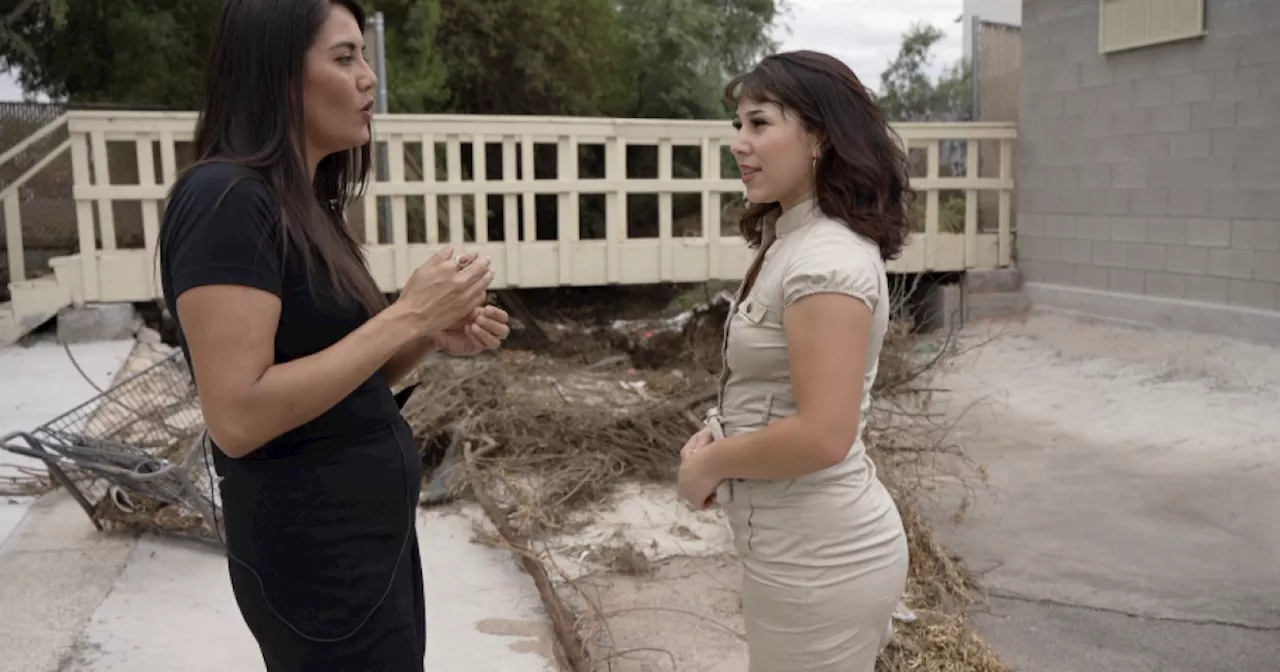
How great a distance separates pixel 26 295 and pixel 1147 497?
696 centimetres

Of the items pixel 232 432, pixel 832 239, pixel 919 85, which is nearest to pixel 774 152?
pixel 832 239

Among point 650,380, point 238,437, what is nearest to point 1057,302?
point 650,380

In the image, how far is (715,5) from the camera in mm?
17000

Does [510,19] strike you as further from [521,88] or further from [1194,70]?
[1194,70]

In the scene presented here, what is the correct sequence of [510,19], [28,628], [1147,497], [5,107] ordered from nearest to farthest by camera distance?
[28,628]
[1147,497]
[5,107]
[510,19]

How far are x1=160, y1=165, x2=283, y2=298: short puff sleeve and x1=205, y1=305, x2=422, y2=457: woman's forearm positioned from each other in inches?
4.2

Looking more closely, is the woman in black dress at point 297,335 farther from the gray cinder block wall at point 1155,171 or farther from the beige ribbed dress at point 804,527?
the gray cinder block wall at point 1155,171

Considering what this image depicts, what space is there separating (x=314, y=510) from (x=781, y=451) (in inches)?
26.4

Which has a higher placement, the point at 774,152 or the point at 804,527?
the point at 774,152

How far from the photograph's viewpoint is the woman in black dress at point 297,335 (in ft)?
4.38

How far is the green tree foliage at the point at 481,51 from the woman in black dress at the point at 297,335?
25.2 ft

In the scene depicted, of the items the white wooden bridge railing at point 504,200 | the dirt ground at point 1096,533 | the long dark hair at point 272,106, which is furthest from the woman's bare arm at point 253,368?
the white wooden bridge railing at point 504,200

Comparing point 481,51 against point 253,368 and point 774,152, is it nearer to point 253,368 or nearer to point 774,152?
point 774,152

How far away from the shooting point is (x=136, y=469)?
3402 mm
